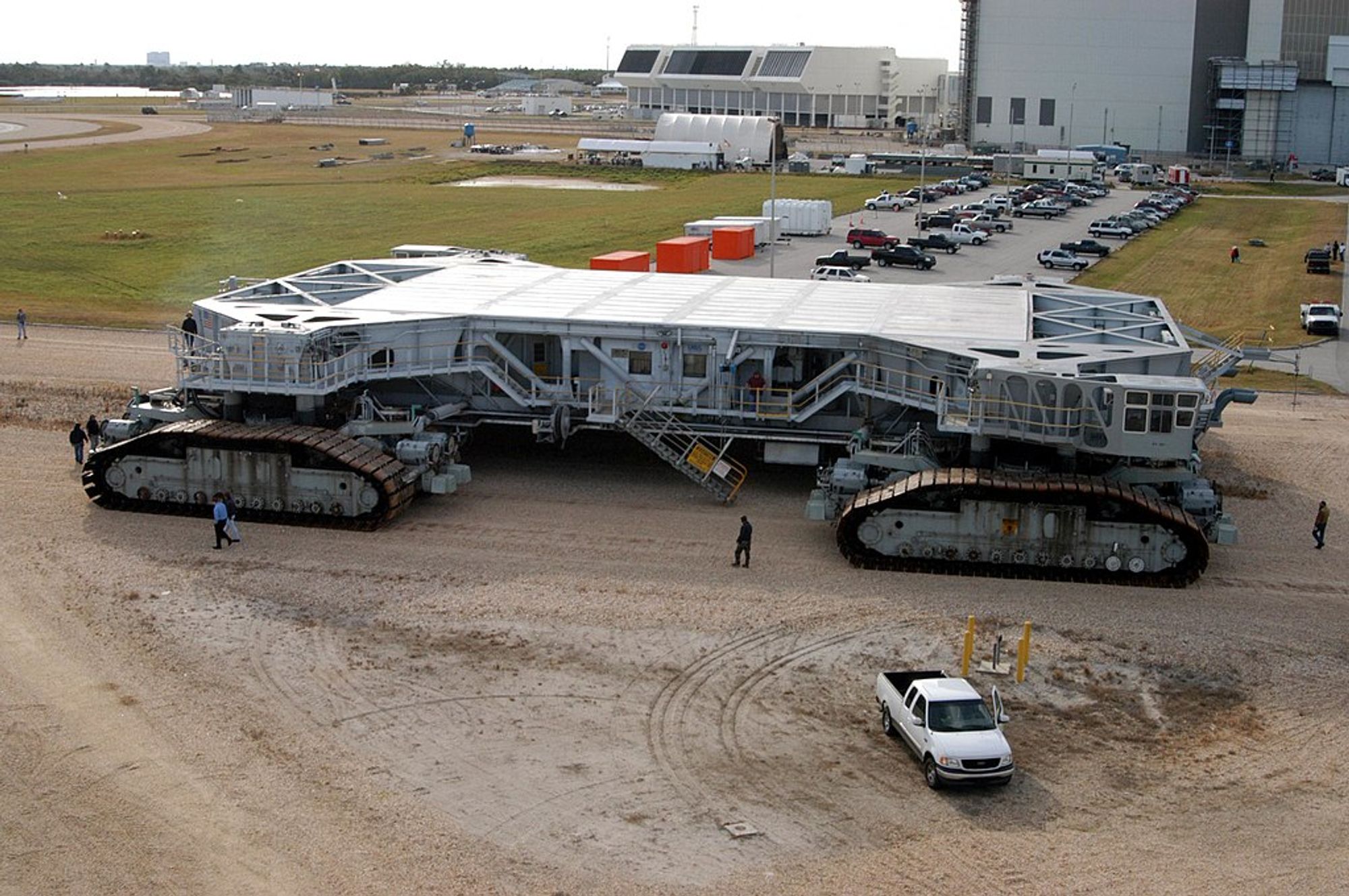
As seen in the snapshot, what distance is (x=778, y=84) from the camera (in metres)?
170

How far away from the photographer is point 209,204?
290 ft

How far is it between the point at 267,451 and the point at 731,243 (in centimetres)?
4219

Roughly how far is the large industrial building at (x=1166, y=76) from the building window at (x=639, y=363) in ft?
374

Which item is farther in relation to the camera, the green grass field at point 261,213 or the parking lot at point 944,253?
the parking lot at point 944,253

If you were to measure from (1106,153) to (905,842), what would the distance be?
125416 mm

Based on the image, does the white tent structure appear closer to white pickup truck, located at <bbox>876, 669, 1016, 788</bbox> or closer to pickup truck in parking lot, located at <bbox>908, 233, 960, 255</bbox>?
pickup truck in parking lot, located at <bbox>908, 233, 960, 255</bbox>

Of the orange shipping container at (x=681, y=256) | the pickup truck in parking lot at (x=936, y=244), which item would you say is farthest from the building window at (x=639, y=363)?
the pickup truck in parking lot at (x=936, y=244)

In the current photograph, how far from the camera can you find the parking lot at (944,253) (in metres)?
69.8

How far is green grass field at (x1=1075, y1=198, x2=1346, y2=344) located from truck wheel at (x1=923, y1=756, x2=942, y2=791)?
38.8 m

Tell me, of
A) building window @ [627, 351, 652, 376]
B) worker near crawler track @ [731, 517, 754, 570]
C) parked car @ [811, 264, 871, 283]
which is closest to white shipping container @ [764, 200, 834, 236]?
parked car @ [811, 264, 871, 283]

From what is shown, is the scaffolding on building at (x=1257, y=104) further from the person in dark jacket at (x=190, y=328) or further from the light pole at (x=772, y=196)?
the person in dark jacket at (x=190, y=328)

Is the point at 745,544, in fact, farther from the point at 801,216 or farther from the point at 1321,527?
the point at 801,216

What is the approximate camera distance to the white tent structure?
4985 inches

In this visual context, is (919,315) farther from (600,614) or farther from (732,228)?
(732,228)
